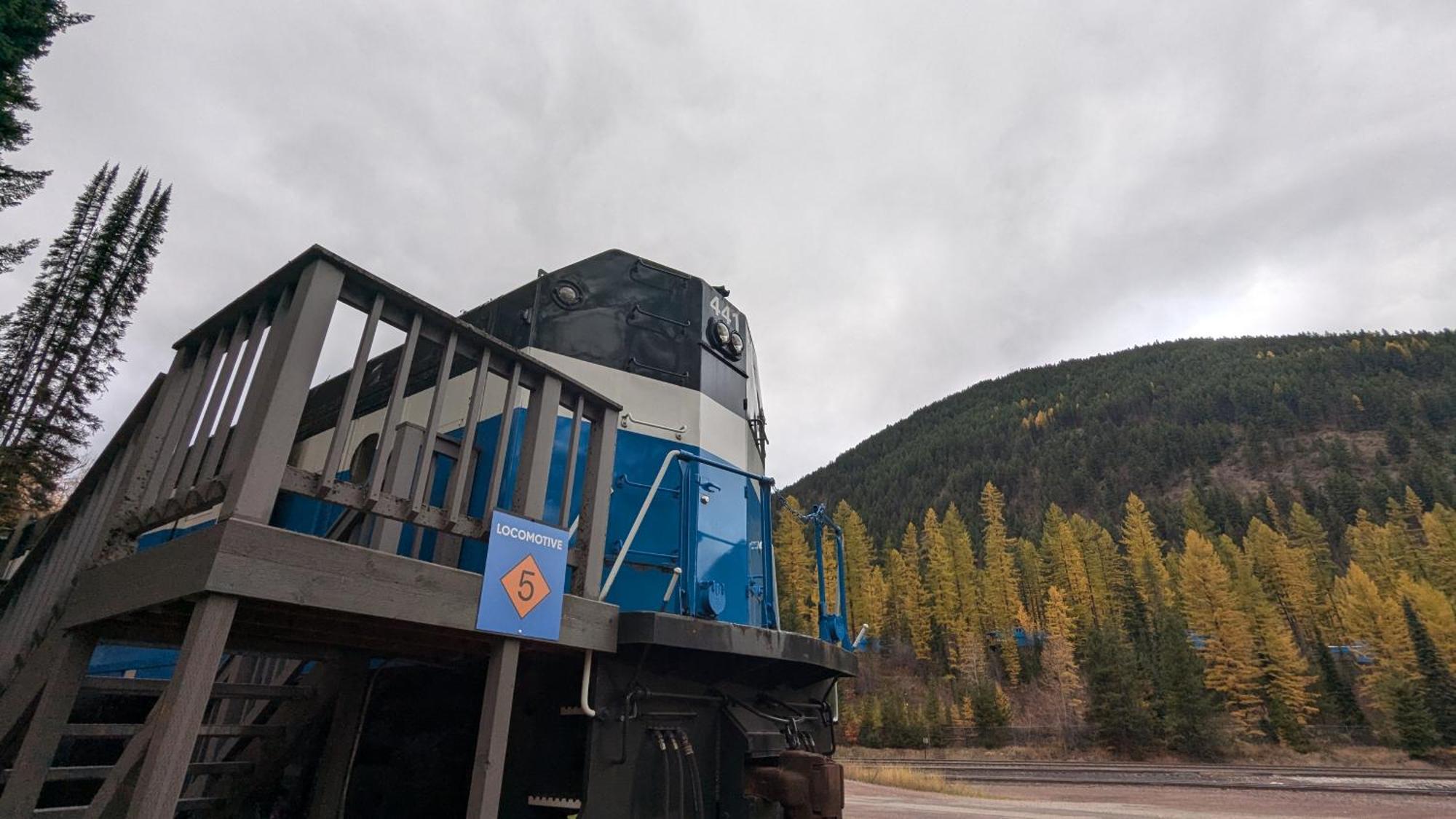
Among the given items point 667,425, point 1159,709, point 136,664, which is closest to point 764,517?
point 667,425

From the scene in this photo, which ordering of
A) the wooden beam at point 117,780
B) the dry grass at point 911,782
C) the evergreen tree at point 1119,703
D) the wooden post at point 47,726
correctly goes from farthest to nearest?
the evergreen tree at point 1119,703, the dry grass at point 911,782, the wooden post at point 47,726, the wooden beam at point 117,780

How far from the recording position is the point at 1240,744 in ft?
123

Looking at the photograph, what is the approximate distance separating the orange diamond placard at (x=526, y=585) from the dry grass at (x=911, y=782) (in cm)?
1826

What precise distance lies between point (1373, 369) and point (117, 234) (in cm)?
21710

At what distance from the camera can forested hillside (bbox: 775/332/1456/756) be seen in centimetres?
3950

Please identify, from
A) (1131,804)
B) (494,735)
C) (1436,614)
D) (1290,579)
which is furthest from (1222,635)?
(494,735)

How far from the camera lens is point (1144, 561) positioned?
6203cm

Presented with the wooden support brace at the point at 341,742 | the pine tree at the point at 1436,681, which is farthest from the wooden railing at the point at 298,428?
the pine tree at the point at 1436,681

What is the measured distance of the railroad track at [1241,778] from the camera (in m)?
20.6

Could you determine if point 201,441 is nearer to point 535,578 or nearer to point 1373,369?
point 535,578

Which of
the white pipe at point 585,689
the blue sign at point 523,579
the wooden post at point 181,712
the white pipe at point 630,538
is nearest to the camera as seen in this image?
the wooden post at point 181,712

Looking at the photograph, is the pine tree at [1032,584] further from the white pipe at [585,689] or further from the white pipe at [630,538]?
the white pipe at [585,689]

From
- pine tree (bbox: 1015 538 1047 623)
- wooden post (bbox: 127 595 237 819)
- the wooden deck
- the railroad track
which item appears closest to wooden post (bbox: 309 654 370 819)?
the wooden deck

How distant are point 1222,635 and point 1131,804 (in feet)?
124
